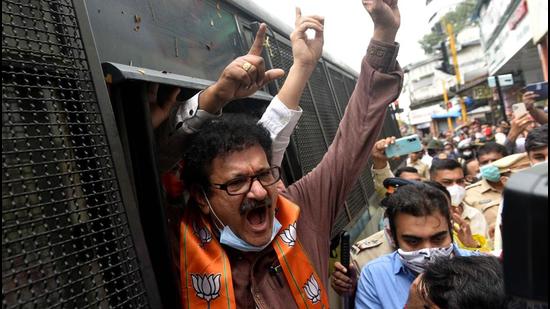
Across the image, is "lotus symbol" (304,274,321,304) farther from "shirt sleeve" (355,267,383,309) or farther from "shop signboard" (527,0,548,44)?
"shop signboard" (527,0,548,44)

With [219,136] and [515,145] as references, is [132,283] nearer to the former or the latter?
[219,136]

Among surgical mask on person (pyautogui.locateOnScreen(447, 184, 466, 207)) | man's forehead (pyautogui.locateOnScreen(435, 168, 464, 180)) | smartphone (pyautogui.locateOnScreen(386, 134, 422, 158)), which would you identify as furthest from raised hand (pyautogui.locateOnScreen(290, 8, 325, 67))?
man's forehead (pyautogui.locateOnScreen(435, 168, 464, 180))

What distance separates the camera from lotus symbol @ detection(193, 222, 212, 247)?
1.50 meters

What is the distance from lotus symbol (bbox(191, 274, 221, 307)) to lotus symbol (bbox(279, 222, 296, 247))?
31 cm

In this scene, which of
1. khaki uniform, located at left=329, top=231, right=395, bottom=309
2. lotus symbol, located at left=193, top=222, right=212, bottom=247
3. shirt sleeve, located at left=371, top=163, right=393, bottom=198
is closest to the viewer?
lotus symbol, located at left=193, top=222, right=212, bottom=247

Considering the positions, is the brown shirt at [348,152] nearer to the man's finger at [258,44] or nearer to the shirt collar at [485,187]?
the man's finger at [258,44]

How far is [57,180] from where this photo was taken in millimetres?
1098

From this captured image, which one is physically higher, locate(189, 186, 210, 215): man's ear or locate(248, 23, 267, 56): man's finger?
locate(248, 23, 267, 56): man's finger

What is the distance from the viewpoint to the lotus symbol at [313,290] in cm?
158

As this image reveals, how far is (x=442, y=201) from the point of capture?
2400mm

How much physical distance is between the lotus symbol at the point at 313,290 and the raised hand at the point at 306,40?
2.81ft

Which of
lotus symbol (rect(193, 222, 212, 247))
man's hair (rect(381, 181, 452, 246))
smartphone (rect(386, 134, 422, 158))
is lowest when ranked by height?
man's hair (rect(381, 181, 452, 246))

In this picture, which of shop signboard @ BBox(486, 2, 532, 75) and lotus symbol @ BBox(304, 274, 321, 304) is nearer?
lotus symbol @ BBox(304, 274, 321, 304)

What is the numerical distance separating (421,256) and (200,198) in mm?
1166
